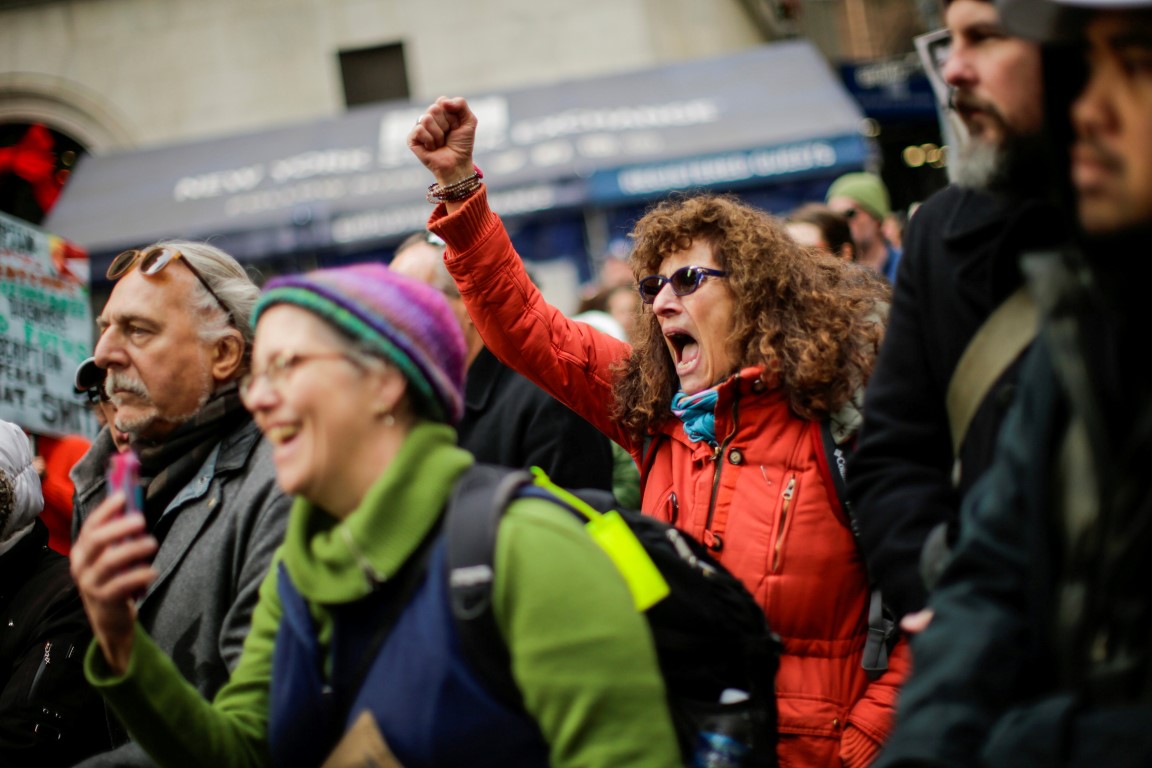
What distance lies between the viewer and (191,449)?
352cm

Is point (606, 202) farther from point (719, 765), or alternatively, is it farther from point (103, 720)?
point (719, 765)

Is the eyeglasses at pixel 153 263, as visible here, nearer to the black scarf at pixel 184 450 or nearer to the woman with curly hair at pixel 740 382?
the black scarf at pixel 184 450

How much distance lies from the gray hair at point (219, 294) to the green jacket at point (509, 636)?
53.2 inches

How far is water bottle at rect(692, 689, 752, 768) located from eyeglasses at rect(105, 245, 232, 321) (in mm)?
2039

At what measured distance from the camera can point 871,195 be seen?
285 inches

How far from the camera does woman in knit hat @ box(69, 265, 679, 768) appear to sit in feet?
6.95

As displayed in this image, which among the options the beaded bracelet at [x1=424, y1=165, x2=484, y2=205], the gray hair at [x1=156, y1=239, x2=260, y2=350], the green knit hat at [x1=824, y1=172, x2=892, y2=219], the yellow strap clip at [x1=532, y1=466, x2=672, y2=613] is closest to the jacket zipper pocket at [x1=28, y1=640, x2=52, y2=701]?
the gray hair at [x1=156, y1=239, x2=260, y2=350]

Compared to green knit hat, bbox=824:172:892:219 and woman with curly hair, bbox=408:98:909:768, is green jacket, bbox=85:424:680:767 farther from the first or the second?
green knit hat, bbox=824:172:892:219

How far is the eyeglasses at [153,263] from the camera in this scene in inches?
142

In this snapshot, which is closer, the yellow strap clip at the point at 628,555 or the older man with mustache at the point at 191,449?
the yellow strap clip at the point at 628,555

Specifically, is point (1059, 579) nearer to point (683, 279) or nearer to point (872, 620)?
point (872, 620)

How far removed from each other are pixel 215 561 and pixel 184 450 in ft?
1.46

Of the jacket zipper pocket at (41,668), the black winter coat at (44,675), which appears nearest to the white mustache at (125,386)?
the black winter coat at (44,675)

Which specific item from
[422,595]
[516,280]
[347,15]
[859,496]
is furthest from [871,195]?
[347,15]
